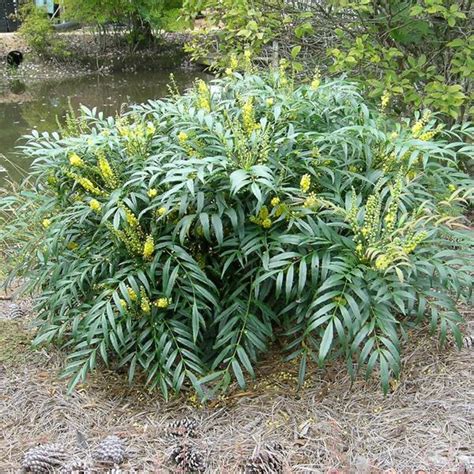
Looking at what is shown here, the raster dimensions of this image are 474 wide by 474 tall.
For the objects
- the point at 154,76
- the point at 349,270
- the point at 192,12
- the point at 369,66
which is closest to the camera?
the point at 349,270

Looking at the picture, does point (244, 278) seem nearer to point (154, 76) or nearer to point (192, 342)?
point (192, 342)

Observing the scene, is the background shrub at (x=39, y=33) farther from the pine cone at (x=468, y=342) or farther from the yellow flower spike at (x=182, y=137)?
the pine cone at (x=468, y=342)

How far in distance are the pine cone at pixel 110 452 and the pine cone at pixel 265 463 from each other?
1.38 ft

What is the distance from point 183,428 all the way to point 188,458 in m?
0.15

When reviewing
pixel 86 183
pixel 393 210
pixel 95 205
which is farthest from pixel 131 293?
pixel 393 210

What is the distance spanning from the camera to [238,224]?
2104 millimetres

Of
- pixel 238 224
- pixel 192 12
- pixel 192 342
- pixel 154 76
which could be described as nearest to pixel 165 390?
pixel 192 342

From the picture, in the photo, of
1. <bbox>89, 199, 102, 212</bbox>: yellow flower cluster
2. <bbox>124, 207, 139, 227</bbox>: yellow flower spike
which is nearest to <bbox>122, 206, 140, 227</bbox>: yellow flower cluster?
<bbox>124, 207, 139, 227</bbox>: yellow flower spike

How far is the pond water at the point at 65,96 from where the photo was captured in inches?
381

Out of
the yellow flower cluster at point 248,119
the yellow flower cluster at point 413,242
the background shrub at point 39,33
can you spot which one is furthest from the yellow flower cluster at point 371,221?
the background shrub at point 39,33

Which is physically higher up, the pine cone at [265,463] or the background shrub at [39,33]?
the background shrub at [39,33]

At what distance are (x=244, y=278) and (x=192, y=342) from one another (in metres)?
0.31

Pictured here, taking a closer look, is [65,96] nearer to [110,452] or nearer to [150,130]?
[150,130]

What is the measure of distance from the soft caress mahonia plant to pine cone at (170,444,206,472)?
218 millimetres
